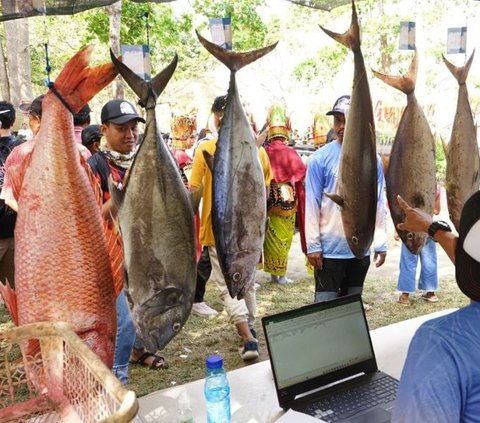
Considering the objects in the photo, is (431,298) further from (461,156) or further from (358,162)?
(358,162)

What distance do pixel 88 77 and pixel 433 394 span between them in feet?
4.50

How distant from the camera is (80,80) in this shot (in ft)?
5.41

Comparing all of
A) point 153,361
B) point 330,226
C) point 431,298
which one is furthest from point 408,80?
point 431,298

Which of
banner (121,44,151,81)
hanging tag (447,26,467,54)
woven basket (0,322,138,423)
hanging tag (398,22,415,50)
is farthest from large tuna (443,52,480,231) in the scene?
woven basket (0,322,138,423)

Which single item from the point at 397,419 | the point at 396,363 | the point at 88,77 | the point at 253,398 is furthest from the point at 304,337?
the point at 88,77

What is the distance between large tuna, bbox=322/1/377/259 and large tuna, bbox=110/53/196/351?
2.65 feet

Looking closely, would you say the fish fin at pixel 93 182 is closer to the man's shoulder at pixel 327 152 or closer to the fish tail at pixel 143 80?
the fish tail at pixel 143 80

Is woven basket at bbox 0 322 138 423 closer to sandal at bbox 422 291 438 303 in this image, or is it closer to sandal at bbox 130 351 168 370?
sandal at bbox 130 351 168 370

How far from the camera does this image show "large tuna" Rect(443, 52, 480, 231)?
8.33 feet

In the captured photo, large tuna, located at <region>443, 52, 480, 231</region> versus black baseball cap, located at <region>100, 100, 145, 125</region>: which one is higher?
black baseball cap, located at <region>100, 100, 145, 125</region>

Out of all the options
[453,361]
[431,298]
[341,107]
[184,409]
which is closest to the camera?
[453,361]

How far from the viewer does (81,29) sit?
18906mm

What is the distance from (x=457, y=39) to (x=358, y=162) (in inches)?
39.0

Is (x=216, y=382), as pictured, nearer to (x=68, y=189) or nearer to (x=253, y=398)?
(x=253, y=398)
